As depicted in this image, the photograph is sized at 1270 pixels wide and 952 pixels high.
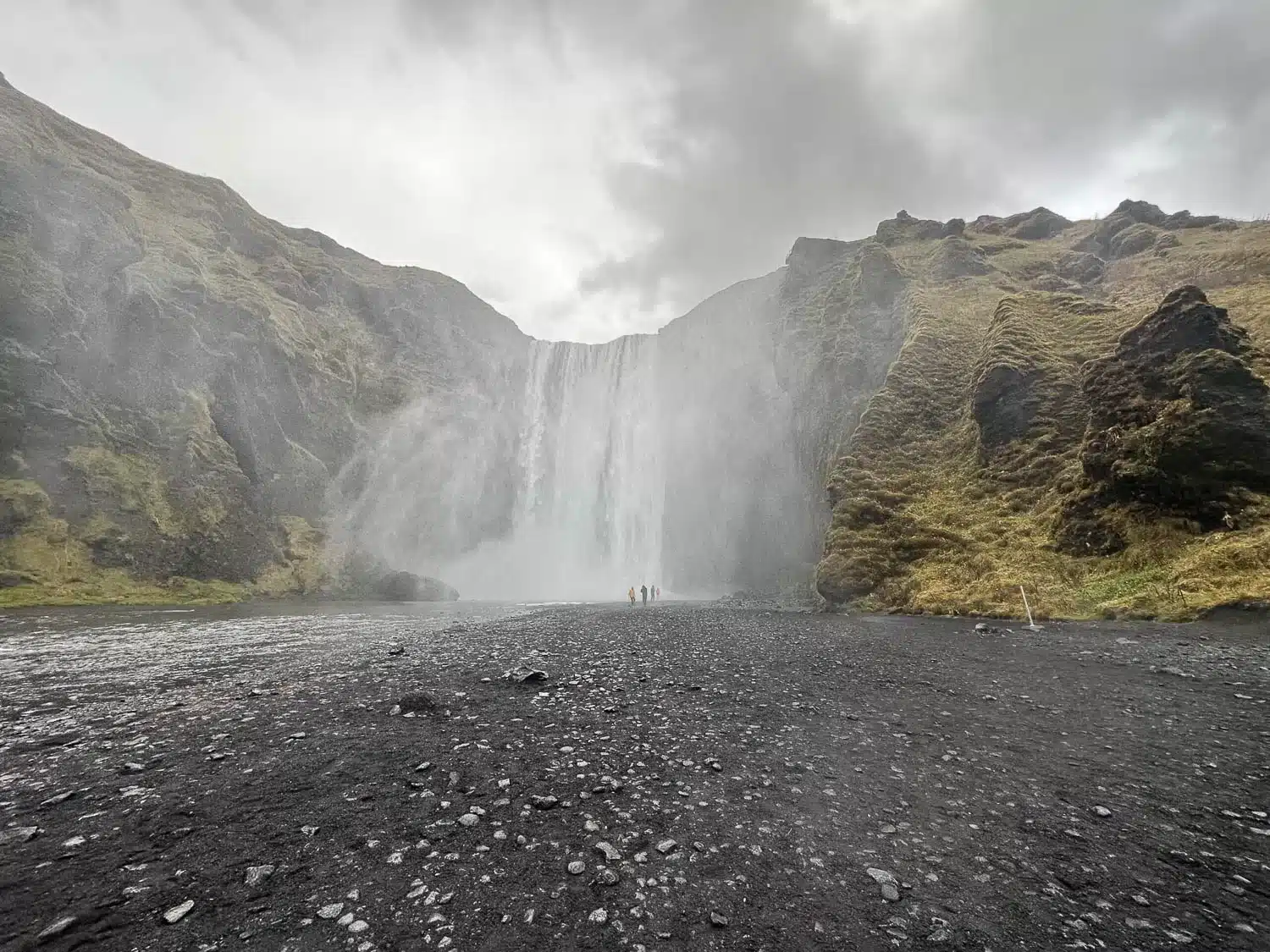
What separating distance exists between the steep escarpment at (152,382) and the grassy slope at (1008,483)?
6660 cm

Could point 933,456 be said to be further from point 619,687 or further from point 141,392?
point 141,392

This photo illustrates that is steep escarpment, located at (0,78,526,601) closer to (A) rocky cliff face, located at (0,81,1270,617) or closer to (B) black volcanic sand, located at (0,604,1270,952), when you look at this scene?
(A) rocky cliff face, located at (0,81,1270,617)

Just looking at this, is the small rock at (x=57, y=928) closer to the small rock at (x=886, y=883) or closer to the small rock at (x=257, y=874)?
the small rock at (x=257, y=874)

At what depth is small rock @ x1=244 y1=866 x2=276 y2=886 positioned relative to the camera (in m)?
4.94

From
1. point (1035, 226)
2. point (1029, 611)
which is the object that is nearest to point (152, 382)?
point (1029, 611)

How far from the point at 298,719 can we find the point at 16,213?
8593cm

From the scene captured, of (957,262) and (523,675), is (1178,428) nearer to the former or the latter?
(523,675)

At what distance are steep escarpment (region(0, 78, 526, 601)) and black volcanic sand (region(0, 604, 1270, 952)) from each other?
176 feet

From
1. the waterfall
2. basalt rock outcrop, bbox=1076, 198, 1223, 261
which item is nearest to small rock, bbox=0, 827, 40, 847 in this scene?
basalt rock outcrop, bbox=1076, 198, 1223, 261

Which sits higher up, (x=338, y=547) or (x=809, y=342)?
(x=809, y=342)

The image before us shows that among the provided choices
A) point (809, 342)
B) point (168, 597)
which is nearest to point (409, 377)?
point (168, 597)

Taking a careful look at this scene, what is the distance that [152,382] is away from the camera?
62.3 metres

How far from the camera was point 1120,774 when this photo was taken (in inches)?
284

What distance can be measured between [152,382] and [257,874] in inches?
3209
